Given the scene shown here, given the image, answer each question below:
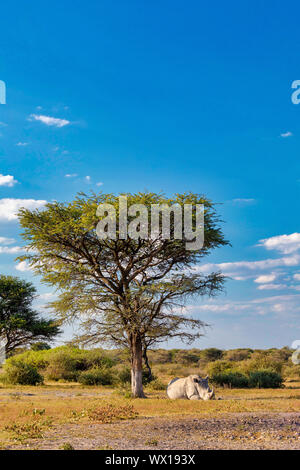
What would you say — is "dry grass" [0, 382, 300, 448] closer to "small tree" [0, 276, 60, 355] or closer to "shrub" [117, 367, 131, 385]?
"shrub" [117, 367, 131, 385]

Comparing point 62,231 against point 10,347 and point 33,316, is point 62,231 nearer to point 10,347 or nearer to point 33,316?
point 33,316

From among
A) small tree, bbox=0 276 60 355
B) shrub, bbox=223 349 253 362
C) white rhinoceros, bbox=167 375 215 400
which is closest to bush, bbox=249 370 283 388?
white rhinoceros, bbox=167 375 215 400

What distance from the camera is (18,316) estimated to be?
4016 cm

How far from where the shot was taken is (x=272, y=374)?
94.2 feet

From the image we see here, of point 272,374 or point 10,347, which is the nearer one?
point 272,374

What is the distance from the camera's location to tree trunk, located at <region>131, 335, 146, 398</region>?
2145cm

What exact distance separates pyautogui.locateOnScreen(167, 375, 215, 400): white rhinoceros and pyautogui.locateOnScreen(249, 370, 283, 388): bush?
8883 millimetres

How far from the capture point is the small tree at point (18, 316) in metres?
40.1

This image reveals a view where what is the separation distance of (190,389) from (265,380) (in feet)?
31.3

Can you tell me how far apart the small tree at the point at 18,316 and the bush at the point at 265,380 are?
1937 cm

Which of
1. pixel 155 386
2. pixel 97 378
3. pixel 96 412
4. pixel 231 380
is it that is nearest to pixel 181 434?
pixel 96 412
